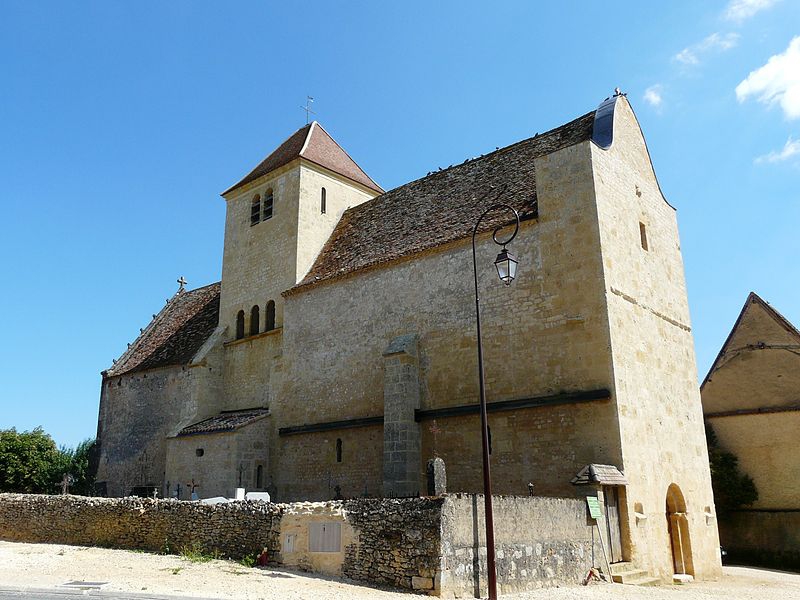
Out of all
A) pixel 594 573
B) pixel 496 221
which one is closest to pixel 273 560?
pixel 594 573

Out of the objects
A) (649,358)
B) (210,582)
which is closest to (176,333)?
(210,582)

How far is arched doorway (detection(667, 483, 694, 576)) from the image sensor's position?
15.7m

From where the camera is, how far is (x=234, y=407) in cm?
2408

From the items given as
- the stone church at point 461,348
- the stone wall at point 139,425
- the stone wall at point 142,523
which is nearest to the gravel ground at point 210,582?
the stone wall at point 142,523

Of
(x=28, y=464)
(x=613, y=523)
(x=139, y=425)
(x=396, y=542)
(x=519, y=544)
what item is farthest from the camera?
(x=28, y=464)

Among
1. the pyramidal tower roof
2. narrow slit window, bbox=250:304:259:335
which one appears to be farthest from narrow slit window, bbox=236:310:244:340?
the pyramidal tower roof

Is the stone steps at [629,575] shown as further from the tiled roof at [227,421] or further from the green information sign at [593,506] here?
the tiled roof at [227,421]

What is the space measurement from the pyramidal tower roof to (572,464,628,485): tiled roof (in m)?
15.8

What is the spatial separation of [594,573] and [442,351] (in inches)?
267

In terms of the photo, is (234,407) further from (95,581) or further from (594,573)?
(594,573)

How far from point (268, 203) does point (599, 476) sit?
55.8 ft

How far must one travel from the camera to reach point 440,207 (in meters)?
20.2

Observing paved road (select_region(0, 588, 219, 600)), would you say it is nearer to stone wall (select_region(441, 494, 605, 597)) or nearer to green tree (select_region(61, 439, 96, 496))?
stone wall (select_region(441, 494, 605, 597))

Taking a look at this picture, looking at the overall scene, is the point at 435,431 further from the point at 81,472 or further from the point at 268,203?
the point at 81,472
